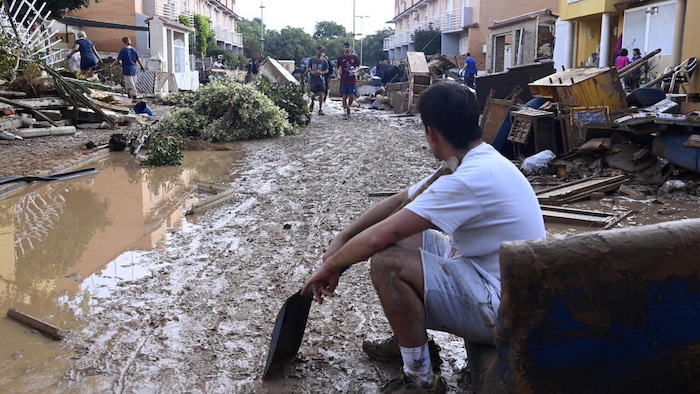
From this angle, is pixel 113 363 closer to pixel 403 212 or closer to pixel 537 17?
pixel 403 212

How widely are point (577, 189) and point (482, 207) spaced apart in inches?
212

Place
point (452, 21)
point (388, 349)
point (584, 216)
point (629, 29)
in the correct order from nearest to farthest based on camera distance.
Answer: point (388, 349) → point (584, 216) → point (629, 29) → point (452, 21)

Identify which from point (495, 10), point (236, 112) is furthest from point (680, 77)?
point (495, 10)

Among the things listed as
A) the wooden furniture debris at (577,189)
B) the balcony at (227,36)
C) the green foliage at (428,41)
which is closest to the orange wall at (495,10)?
the green foliage at (428,41)

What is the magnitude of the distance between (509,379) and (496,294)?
19.1 inches

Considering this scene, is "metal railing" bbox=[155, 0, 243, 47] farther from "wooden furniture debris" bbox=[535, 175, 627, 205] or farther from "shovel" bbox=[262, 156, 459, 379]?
"shovel" bbox=[262, 156, 459, 379]

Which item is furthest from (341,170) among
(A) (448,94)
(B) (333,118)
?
(B) (333,118)

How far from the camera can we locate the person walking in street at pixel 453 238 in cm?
252

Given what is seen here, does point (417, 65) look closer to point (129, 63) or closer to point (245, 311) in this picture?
point (129, 63)

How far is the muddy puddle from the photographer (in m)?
3.52

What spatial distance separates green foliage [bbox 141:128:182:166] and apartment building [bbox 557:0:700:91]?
41.1 feet

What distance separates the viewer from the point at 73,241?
5.71m

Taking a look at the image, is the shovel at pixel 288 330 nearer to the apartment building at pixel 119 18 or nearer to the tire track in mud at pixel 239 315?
the tire track in mud at pixel 239 315

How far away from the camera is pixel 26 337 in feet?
12.0
